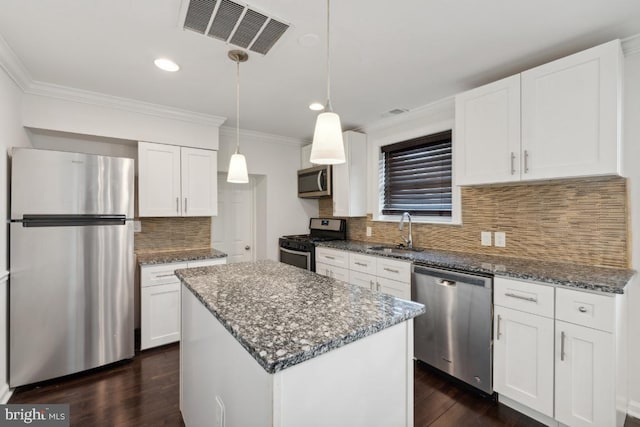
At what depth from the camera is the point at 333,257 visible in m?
3.40

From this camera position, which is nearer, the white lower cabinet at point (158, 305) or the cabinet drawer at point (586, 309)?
the cabinet drawer at point (586, 309)

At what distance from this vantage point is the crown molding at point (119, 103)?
98.3 inches

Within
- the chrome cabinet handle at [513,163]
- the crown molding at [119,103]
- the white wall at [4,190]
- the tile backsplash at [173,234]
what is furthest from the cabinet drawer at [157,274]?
the chrome cabinet handle at [513,163]

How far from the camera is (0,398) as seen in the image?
6.49 feet

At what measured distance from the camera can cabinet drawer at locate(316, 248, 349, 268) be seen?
3252 mm

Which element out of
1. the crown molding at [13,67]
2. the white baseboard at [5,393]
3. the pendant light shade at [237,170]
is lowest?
the white baseboard at [5,393]

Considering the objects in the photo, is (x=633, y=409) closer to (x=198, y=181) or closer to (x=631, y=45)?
(x=631, y=45)

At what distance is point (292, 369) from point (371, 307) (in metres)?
0.47

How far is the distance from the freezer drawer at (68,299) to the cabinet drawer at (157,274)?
167mm

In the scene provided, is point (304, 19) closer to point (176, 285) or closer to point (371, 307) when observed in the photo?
point (371, 307)

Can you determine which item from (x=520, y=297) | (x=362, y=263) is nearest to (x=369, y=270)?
(x=362, y=263)

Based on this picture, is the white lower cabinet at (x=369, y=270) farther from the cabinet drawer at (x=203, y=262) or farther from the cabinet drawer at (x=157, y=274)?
the cabinet drawer at (x=157, y=274)

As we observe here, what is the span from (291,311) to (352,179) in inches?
104

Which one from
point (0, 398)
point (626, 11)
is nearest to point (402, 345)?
point (626, 11)
